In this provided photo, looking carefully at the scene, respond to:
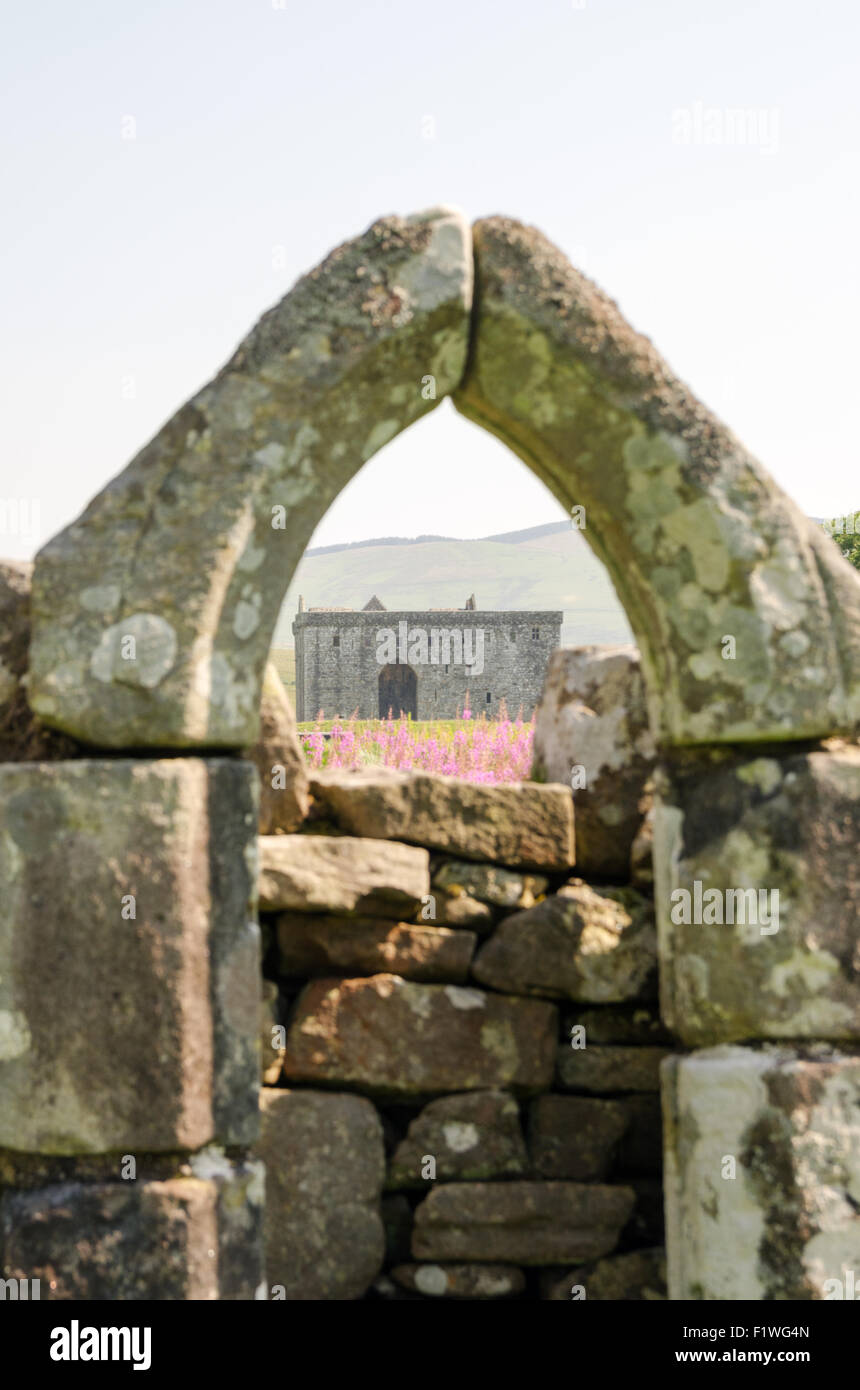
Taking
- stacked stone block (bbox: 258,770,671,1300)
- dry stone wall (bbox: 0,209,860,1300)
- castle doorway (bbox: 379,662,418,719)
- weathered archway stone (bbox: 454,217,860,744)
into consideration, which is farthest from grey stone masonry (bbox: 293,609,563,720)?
weathered archway stone (bbox: 454,217,860,744)

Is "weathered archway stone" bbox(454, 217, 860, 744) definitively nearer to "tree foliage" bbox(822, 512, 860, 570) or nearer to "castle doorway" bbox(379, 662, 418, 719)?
"tree foliage" bbox(822, 512, 860, 570)

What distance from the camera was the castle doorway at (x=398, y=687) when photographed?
42.4 m

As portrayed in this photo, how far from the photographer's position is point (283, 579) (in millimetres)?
2822

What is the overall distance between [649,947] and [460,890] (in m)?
0.58

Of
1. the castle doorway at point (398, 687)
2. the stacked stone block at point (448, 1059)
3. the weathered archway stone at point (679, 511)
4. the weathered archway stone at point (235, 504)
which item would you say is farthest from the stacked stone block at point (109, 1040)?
the castle doorway at point (398, 687)

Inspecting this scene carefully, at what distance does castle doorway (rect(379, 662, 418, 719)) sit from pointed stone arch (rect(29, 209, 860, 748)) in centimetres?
3920

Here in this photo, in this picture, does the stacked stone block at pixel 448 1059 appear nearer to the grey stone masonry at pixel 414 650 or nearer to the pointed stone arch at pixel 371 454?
the pointed stone arch at pixel 371 454

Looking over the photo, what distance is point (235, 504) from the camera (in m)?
2.71

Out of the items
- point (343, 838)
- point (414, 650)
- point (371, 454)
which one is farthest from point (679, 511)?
point (414, 650)

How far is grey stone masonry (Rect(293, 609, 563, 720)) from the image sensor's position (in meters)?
39.9

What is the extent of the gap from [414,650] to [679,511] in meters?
37.9
